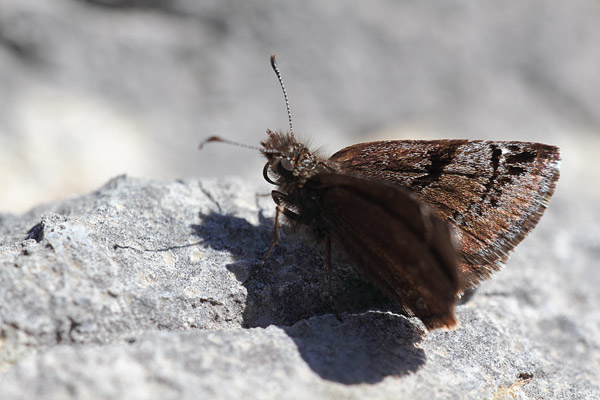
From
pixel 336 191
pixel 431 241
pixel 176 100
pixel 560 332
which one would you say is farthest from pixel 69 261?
pixel 176 100

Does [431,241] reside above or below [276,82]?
below

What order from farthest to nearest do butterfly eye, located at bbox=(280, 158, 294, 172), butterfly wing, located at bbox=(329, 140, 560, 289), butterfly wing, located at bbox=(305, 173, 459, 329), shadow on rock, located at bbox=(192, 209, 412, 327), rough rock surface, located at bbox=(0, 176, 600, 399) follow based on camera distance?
butterfly eye, located at bbox=(280, 158, 294, 172)
butterfly wing, located at bbox=(329, 140, 560, 289)
shadow on rock, located at bbox=(192, 209, 412, 327)
butterfly wing, located at bbox=(305, 173, 459, 329)
rough rock surface, located at bbox=(0, 176, 600, 399)

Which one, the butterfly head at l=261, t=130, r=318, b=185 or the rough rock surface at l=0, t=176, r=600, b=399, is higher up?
the butterfly head at l=261, t=130, r=318, b=185

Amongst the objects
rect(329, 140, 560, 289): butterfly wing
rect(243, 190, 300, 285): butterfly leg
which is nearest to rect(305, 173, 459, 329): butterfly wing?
rect(243, 190, 300, 285): butterfly leg

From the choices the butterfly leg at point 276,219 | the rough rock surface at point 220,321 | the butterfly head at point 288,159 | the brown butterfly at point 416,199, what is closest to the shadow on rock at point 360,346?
the rough rock surface at point 220,321

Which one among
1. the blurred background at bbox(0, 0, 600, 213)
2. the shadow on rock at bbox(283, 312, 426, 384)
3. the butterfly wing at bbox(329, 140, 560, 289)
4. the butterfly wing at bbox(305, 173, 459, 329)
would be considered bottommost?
the shadow on rock at bbox(283, 312, 426, 384)

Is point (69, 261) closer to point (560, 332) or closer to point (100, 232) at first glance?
point (100, 232)

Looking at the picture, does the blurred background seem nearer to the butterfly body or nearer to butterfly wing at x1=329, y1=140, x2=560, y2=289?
the butterfly body

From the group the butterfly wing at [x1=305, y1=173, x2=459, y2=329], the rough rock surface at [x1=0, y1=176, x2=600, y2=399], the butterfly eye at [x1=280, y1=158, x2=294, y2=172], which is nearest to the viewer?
the rough rock surface at [x1=0, y1=176, x2=600, y2=399]
